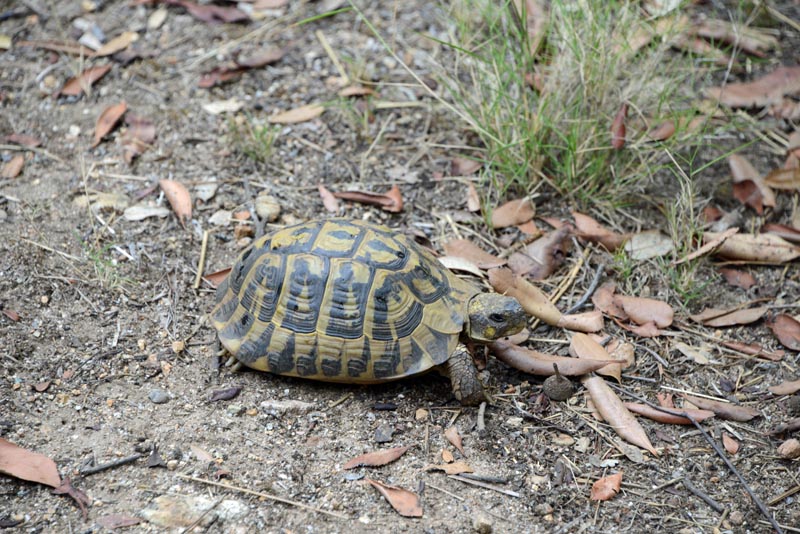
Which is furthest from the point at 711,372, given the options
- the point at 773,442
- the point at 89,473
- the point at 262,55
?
the point at 262,55

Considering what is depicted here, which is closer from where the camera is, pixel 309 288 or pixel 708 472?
pixel 708 472

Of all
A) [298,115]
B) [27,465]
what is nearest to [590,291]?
[298,115]

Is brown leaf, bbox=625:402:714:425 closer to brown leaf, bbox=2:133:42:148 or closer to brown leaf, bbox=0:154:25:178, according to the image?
brown leaf, bbox=0:154:25:178

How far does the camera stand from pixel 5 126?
478 centimetres

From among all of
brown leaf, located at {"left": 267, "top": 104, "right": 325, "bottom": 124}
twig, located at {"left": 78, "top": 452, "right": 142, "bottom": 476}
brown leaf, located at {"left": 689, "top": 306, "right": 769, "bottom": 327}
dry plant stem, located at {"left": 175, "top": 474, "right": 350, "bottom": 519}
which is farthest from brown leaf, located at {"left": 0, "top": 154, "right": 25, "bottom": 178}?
brown leaf, located at {"left": 689, "top": 306, "right": 769, "bottom": 327}

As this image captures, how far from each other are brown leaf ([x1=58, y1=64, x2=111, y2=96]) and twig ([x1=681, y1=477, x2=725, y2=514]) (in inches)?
165

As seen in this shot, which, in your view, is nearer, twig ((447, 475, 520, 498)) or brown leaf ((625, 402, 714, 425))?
twig ((447, 475, 520, 498))

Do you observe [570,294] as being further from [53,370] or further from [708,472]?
[53,370]

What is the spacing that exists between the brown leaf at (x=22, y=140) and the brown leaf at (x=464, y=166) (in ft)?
8.30

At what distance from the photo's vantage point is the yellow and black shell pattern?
11.2 feet

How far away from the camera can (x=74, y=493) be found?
286cm

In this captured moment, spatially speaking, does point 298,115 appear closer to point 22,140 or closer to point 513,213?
point 513,213

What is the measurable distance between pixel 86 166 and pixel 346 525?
2.85m

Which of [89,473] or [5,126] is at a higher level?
[5,126]
